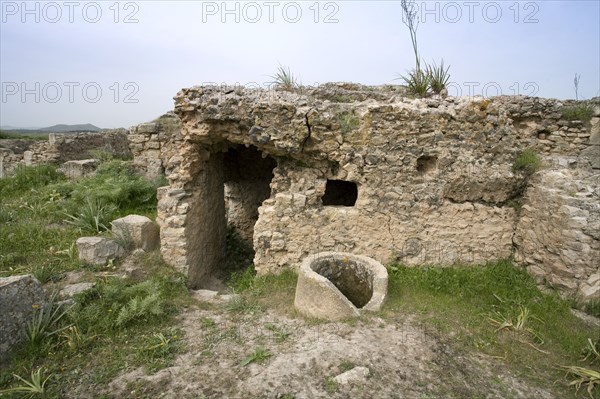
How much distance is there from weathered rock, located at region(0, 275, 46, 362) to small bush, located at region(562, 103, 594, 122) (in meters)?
8.81

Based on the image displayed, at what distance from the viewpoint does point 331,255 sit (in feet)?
15.8

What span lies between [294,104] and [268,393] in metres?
3.57

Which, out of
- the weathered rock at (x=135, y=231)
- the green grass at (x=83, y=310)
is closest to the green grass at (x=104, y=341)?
the green grass at (x=83, y=310)

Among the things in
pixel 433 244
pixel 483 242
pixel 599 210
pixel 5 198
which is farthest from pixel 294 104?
pixel 5 198

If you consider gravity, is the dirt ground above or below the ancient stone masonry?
below

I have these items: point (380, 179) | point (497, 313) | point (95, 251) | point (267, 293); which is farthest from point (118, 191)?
point (497, 313)

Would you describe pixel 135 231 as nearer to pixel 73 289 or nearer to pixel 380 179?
pixel 73 289

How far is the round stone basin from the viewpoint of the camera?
13.5 ft

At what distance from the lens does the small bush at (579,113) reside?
258 inches

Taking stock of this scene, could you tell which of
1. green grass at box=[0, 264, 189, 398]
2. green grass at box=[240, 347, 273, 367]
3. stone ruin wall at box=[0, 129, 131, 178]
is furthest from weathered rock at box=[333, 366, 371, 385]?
stone ruin wall at box=[0, 129, 131, 178]

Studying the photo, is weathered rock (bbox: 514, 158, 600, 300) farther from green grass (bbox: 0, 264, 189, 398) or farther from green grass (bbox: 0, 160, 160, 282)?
green grass (bbox: 0, 160, 160, 282)

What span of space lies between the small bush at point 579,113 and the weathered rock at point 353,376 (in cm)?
641

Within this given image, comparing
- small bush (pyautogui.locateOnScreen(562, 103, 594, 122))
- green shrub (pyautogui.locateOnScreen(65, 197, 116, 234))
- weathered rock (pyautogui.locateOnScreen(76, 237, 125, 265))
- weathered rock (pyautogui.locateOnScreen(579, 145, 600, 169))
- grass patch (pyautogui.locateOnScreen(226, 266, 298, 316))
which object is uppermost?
small bush (pyautogui.locateOnScreen(562, 103, 594, 122))

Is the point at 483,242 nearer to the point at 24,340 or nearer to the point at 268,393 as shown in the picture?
the point at 268,393
